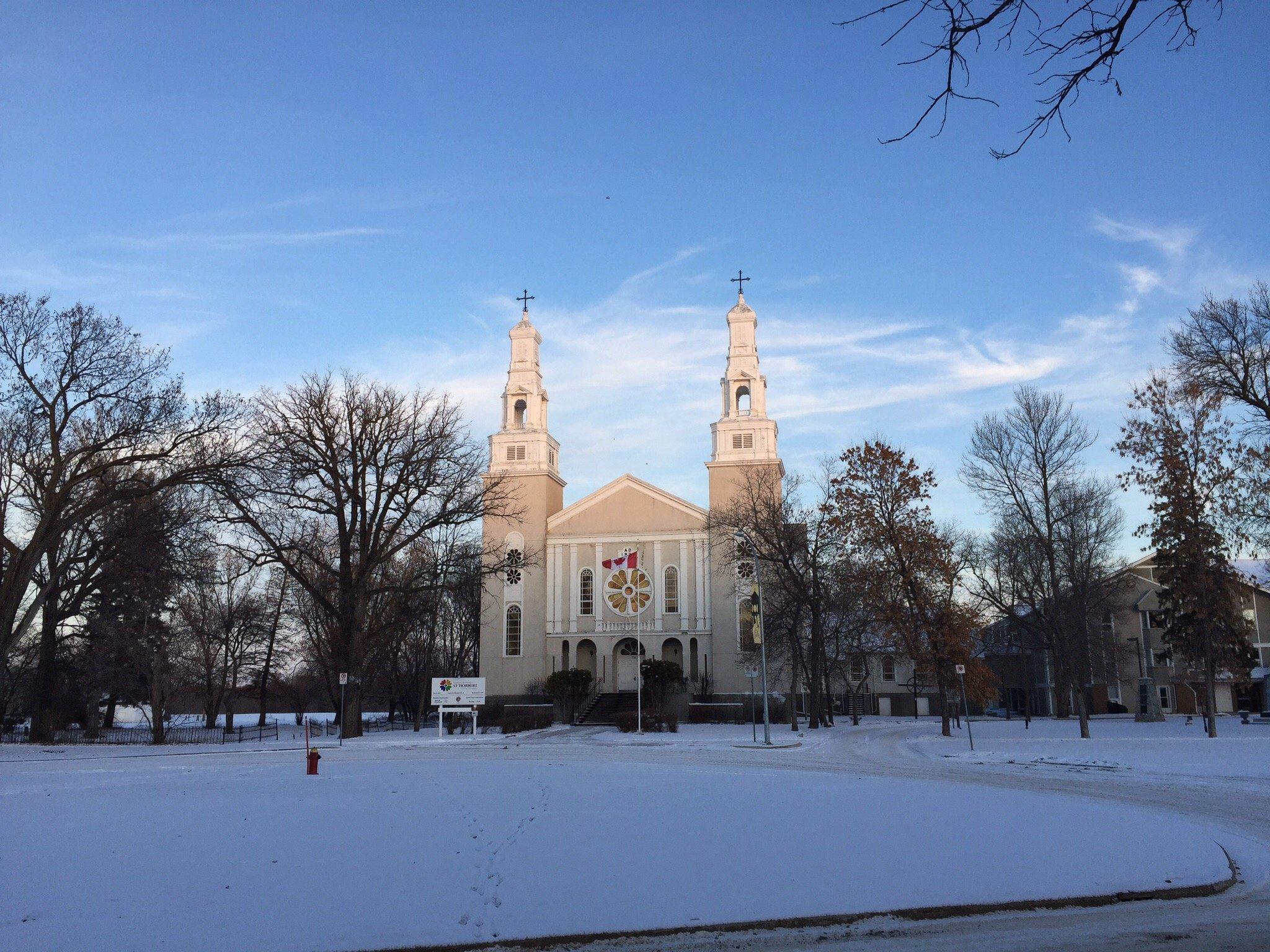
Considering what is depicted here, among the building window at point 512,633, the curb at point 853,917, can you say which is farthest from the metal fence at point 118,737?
the curb at point 853,917

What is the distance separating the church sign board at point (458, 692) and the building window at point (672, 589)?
18.3m

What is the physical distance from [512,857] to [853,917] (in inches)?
141

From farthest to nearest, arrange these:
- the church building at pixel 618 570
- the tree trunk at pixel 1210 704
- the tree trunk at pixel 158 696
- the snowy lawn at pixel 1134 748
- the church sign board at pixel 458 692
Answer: the church building at pixel 618 570, the tree trunk at pixel 158 696, the church sign board at pixel 458 692, the tree trunk at pixel 1210 704, the snowy lawn at pixel 1134 748

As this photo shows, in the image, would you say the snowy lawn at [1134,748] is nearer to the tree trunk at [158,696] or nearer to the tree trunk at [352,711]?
the tree trunk at [352,711]

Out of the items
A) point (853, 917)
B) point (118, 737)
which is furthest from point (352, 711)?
point (853, 917)

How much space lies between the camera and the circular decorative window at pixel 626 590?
5269 centimetres

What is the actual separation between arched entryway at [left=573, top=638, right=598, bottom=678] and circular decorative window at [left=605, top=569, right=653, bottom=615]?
2.62 metres

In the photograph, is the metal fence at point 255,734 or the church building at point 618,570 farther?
the church building at point 618,570

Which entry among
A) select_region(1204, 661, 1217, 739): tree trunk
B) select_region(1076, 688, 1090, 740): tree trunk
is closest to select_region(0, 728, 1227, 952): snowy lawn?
select_region(1204, 661, 1217, 739): tree trunk

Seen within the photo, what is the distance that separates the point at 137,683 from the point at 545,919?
4280cm

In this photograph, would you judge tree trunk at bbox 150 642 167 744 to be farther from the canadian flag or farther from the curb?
the curb

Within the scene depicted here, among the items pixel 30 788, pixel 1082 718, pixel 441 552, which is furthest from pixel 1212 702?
pixel 441 552

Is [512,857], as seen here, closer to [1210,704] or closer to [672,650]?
[1210,704]

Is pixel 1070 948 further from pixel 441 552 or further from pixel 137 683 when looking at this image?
pixel 441 552
